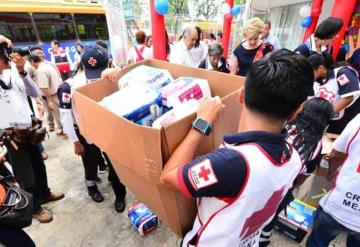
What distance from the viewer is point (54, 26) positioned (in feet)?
24.2

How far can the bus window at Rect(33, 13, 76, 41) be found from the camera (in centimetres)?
705

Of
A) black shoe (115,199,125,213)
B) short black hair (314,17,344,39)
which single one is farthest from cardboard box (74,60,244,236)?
short black hair (314,17,344,39)

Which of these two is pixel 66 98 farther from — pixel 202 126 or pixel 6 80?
pixel 202 126

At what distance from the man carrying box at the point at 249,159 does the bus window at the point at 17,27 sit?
8155 mm

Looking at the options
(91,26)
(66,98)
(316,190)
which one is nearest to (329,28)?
(316,190)

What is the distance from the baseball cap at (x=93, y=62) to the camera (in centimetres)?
169

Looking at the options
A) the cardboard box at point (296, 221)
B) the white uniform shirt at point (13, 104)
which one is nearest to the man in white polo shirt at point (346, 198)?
the cardboard box at point (296, 221)

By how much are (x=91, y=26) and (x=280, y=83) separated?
918 centimetres

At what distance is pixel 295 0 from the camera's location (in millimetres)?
8148

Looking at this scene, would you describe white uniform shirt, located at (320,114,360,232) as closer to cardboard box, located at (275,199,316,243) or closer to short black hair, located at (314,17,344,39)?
cardboard box, located at (275,199,316,243)

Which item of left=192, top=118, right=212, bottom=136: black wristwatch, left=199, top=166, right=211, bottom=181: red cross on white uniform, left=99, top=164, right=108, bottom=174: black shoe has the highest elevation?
left=192, top=118, right=212, bottom=136: black wristwatch

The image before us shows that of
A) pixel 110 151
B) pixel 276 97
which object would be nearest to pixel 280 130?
pixel 276 97

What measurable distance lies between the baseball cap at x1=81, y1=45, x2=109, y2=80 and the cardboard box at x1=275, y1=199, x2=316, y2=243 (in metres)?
1.91

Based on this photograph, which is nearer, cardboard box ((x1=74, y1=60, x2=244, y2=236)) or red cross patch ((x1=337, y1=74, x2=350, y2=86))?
cardboard box ((x1=74, y1=60, x2=244, y2=236))
